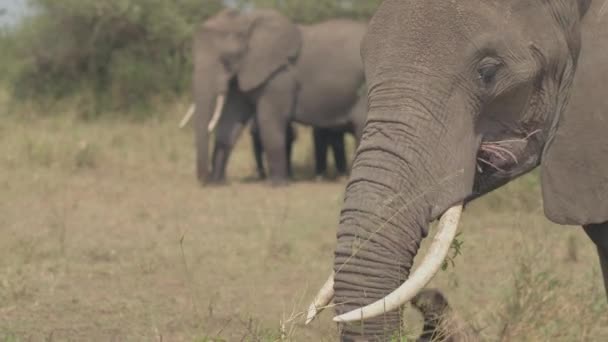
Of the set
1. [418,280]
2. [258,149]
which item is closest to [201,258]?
[418,280]

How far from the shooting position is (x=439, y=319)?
379 cm

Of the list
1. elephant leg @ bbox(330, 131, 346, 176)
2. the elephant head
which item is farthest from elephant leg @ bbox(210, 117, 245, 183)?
elephant leg @ bbox(330, 131, 346, 176)

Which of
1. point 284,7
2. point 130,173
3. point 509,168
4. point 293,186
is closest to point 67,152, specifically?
point 130,173

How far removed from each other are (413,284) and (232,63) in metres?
9.10

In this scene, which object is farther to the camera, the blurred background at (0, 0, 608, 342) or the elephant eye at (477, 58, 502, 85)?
the blurred background at (0, 0, 608, 342)

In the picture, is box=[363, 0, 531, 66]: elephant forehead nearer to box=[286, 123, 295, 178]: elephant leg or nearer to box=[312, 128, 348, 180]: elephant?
box=[312, 128, 348, 180]: elephant

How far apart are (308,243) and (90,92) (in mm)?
8264

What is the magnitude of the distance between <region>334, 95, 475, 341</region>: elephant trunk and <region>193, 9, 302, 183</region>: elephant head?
8.17 meters

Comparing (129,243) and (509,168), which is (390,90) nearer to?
(509,168)

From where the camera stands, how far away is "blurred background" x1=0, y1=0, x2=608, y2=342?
486 centimetres

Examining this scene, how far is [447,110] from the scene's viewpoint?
120 inches

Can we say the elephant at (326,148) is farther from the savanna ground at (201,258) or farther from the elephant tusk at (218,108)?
the elephant tusk at (218,108)

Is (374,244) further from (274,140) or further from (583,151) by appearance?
(274,140)

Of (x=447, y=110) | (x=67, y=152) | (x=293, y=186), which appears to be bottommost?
(x=293, y=186)
